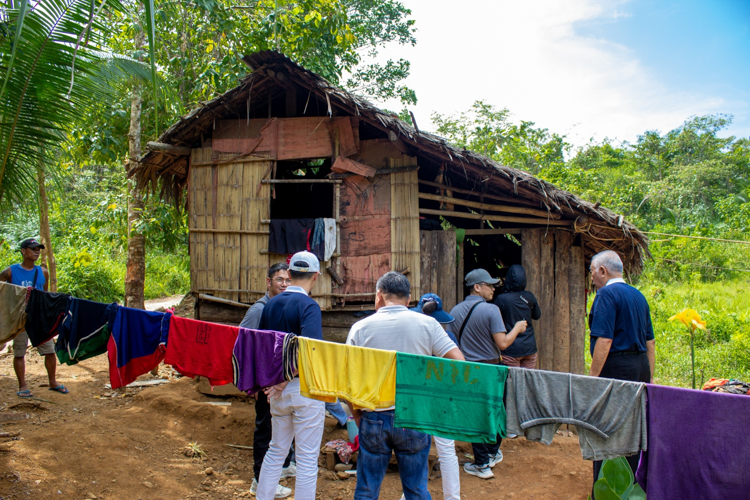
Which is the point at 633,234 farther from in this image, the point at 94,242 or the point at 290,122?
the point at 94,242

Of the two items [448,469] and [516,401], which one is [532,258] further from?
[516,401]

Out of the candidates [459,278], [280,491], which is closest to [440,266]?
[459,278]

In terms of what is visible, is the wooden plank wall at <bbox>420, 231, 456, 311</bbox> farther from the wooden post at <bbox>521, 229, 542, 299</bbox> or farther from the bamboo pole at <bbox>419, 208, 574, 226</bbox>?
the wooden post at <bbox>521, 229, 542, 299</bbox>

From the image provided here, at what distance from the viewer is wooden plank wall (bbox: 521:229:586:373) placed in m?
6.56

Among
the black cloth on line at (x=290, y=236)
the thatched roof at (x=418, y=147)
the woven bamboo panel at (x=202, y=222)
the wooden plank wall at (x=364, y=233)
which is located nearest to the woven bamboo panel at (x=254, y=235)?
the black cloth on line at (x=290, y=236)

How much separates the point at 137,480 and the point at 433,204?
5.44 m

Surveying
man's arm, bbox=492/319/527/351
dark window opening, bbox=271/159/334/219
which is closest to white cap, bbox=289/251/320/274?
man's arm, bbox=492/319/527/351

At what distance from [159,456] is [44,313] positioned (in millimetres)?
1942

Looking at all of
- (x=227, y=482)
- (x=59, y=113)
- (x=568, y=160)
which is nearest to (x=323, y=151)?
(x=59, y=113)

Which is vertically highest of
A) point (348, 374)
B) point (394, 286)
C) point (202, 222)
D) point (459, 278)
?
point (202, 222)

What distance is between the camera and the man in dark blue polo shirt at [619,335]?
384 cm

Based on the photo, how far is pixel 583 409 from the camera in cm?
266

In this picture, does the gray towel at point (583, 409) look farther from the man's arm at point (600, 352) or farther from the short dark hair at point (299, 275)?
the short dark hair at point (299, 275)

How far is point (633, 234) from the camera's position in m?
6.22
